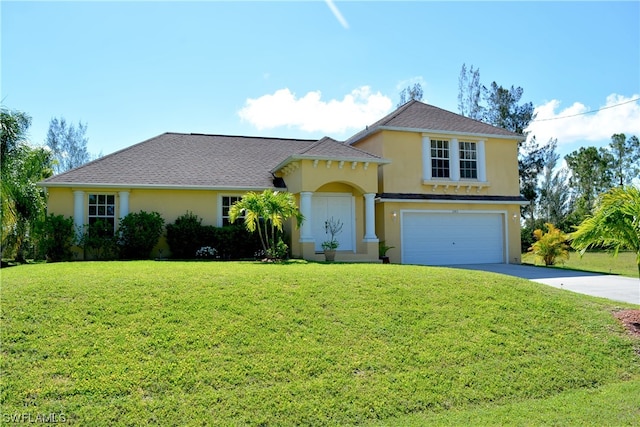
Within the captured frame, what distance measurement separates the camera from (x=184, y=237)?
18516mm

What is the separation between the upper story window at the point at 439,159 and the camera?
860 inches

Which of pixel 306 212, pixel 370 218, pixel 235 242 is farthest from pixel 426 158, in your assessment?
pixel 235 242

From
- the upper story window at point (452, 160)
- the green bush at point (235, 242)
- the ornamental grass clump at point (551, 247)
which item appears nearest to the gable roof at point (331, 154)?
the upper story window at point (452, 160)

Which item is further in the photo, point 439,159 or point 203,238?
point 439,159

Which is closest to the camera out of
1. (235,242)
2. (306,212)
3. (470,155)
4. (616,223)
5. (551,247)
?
(616,223)

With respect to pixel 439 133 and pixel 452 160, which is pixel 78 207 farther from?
pixel 452 160

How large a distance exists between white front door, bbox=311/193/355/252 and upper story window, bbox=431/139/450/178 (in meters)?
4.15

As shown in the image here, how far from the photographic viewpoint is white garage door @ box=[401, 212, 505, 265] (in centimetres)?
2117

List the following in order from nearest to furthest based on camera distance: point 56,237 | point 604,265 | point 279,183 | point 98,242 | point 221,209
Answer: point 56,237 < point 98,242 < point 221,209 < point 279,183 < point 604,265

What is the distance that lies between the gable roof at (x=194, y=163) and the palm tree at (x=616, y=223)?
9.52 metres

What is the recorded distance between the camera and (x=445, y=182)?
70.7 feet

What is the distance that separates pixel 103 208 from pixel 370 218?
1020 centimetres

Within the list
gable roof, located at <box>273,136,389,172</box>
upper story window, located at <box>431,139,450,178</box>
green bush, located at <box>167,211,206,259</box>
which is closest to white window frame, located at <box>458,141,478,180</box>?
upper story window, located at <box>431,139,450,178</box>

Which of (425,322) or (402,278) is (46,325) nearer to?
(425,322)
